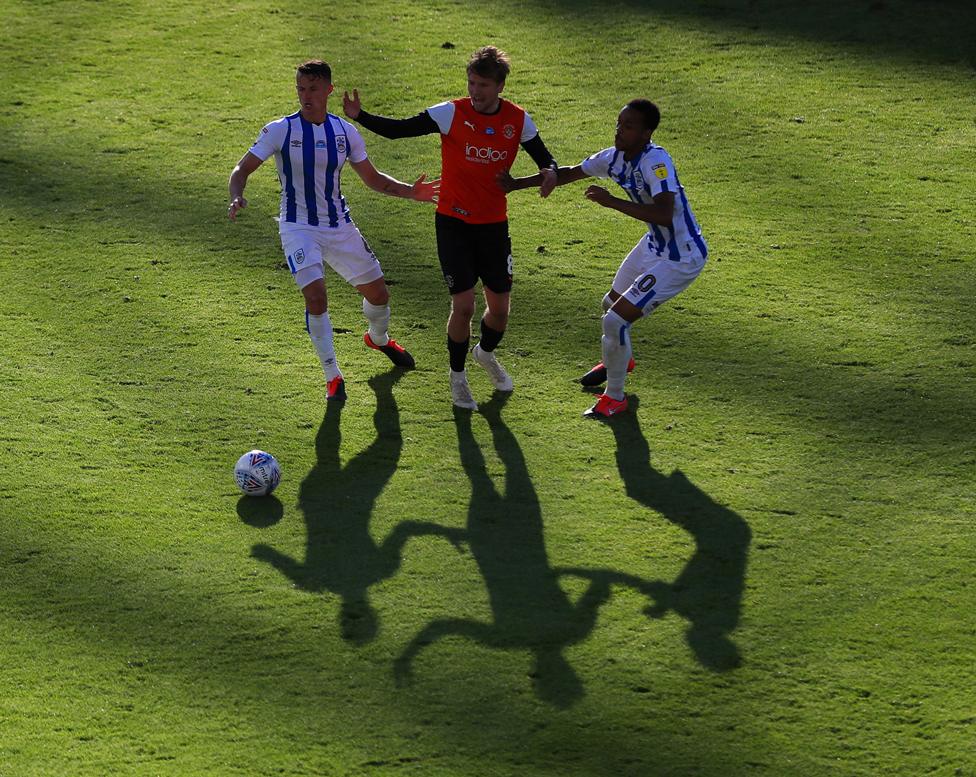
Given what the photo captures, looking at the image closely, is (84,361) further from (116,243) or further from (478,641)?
(478,641)

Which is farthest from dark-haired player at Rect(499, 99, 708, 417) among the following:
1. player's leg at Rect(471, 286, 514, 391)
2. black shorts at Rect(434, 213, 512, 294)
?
player's leg at Rect(471, 286, 514, 391)

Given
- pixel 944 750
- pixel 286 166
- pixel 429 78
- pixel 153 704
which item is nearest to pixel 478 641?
pixel 153 704

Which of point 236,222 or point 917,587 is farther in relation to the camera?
point 236,222

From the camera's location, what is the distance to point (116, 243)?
986 cm

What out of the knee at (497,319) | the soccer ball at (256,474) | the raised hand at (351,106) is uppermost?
the raised hand at (351,106)

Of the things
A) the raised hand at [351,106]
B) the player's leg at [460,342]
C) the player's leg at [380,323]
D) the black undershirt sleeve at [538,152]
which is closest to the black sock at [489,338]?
the player's leg at [460,342]

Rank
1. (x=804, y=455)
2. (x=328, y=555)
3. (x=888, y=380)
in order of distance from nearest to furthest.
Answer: (x=328, y=555) < (x=804, y=455) < (x=888, y=380)

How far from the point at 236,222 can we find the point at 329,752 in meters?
5.83

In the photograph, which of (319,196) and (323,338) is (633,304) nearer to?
(323,338)

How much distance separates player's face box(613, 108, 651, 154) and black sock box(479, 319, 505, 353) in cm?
132

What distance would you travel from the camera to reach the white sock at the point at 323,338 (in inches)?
310

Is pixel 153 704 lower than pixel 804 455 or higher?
lower

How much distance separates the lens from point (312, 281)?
7820 millimetres

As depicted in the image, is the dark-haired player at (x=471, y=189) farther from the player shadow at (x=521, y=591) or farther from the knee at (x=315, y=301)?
the player shadow at (x=521, y=591)
